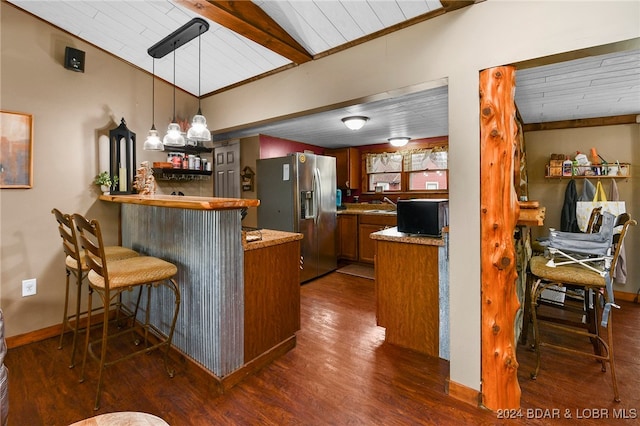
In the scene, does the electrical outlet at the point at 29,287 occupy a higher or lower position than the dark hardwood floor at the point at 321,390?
higher

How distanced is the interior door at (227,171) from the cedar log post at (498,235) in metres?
3.60

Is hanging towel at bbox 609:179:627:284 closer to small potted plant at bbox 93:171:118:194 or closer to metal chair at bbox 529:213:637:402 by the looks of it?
metal chair at bbox 529:213:637:402

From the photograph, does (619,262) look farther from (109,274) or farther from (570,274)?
(109,274)

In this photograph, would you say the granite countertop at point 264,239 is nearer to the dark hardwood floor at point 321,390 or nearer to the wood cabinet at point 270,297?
the wood cabinet at point 270,297

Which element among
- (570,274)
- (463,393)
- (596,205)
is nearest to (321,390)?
(463,393)

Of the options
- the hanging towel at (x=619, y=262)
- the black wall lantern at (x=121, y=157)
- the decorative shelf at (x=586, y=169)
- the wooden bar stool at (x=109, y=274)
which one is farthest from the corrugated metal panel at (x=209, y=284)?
the hanging towel at (x=619, y=262)

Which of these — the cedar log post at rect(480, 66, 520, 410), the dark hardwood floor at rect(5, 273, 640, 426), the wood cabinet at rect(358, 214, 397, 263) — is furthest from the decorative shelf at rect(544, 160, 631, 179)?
the cedar log post at rect(480, 66, 520, 410)

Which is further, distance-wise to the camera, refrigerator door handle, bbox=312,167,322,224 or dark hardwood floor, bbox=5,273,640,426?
refrigerator door handle, bbox=312,167,322,224

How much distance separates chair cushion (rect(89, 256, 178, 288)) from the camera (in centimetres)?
179

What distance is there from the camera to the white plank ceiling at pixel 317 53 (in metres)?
1.97

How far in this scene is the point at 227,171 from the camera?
4.77 metres

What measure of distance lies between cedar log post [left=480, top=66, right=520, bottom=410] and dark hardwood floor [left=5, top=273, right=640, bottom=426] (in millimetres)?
219

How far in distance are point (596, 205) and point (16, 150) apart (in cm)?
574

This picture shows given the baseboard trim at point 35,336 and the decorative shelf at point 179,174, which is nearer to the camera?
the baseboard trim at point 35,336
